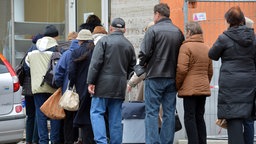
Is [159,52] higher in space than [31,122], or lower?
higher

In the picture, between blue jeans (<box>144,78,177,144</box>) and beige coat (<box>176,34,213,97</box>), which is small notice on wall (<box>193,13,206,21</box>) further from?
blue jeans (<box>144,78,177,144</box>)

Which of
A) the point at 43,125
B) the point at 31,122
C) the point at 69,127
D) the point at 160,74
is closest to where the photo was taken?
the point at 160,74

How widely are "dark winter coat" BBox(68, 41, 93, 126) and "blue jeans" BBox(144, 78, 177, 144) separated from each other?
3.46ft

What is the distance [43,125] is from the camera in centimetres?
999

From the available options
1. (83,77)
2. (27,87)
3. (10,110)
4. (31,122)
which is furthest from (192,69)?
(31,122)

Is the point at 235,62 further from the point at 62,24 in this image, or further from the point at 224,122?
the point at 62,24

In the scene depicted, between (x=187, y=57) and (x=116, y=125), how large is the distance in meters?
1.42

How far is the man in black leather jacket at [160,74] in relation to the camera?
333 inches

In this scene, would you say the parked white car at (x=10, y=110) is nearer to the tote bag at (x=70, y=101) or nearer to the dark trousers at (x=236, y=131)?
the tote bag at (x=70, y=101)

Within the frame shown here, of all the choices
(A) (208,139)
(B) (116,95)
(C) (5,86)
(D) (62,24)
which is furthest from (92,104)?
(D) (62,24)

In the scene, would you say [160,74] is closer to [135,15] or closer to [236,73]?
[236,73]

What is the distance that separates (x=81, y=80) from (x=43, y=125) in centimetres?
123

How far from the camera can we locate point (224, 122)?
830 centimetres

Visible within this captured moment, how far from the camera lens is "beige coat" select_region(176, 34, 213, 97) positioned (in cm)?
846
